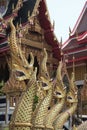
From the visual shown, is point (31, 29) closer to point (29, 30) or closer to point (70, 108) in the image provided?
point (29, 30)

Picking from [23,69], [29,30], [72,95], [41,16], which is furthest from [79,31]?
[23,69]

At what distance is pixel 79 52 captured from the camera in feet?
55.5

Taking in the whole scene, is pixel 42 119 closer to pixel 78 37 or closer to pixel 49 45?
pixel 49 45

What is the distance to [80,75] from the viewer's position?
16.4 m

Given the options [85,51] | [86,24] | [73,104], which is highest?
[86,24]

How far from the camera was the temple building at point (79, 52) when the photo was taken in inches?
594

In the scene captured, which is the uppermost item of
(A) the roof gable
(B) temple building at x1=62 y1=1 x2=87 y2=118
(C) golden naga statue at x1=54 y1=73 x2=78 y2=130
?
(A) the roof gable

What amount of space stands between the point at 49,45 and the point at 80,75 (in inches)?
104

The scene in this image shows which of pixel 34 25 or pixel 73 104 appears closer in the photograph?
pixel 73 104

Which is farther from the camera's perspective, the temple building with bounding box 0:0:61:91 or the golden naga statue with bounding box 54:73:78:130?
the temple building with bounding box 0:0:61:91

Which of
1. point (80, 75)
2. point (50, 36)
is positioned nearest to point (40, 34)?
point (50, 36)

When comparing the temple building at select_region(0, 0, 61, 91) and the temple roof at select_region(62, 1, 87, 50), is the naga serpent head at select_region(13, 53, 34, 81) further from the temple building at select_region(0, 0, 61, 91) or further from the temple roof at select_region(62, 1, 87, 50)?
the temple roof at select_region(62, 1, 87, 50)

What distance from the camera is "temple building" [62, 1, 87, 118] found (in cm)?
1508

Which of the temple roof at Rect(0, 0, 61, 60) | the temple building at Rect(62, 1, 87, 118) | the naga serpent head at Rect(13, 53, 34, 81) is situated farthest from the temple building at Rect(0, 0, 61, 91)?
the naga serpent head at Rect(13, 53, 34, 81)
